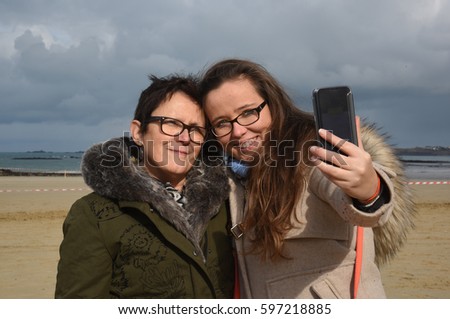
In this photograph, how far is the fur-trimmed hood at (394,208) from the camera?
2303mm

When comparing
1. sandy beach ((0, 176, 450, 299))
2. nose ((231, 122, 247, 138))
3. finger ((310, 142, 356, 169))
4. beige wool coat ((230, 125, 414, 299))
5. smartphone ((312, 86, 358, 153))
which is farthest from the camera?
sandy beach ((0, 176, 450, 299))

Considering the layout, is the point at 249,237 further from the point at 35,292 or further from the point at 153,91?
the point at 35,292

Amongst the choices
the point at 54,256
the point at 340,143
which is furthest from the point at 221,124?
the point at 54,256

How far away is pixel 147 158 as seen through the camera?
2.59 m

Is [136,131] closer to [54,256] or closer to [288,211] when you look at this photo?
[288,211]

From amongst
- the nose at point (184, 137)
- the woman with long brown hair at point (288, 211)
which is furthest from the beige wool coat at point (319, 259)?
the nose at point (184, 137)

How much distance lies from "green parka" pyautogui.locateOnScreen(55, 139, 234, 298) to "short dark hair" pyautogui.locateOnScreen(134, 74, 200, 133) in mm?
311

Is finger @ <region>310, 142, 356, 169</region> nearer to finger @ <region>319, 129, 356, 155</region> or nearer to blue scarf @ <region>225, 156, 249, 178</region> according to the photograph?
finger @ <region>319, 129, 356, 155</region>

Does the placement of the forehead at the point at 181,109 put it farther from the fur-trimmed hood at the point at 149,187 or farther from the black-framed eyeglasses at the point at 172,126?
the fur-trimmed hood at the point at 149,187

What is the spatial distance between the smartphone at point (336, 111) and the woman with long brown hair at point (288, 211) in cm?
18

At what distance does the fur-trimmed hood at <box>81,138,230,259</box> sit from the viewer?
230cm

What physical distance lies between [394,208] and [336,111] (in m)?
0.75

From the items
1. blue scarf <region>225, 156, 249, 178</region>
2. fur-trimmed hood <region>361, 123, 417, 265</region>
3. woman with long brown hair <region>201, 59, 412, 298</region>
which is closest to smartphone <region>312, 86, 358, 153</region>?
woman with long brown hair <region>201, 59, 412, 298</region>

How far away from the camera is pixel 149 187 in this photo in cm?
235
